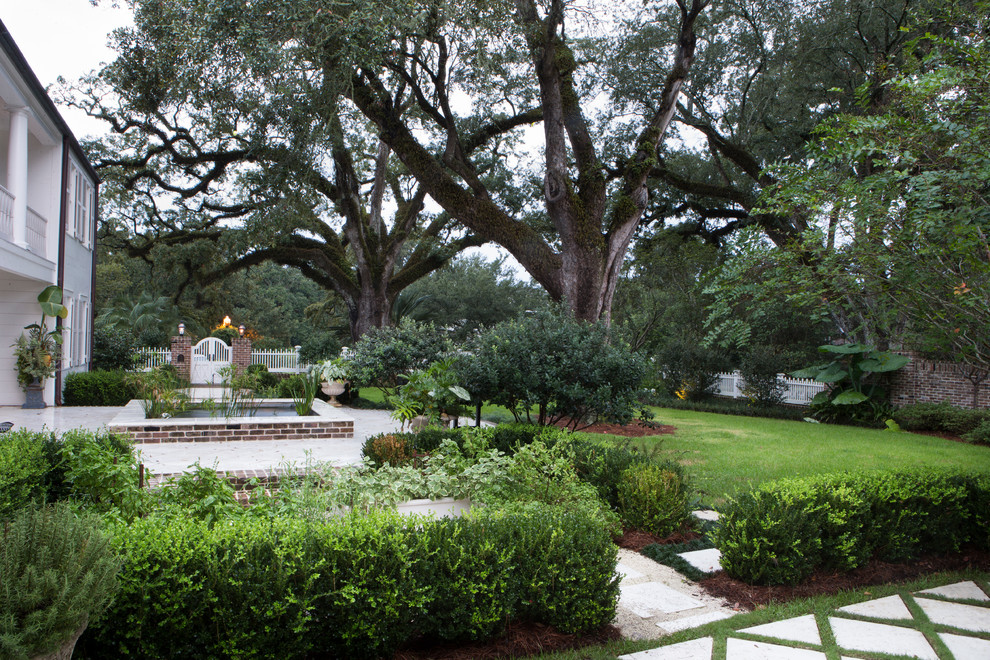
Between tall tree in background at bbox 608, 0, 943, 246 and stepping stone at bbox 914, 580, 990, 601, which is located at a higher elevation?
tall tree in background at bbox 608, 0, 943, 246

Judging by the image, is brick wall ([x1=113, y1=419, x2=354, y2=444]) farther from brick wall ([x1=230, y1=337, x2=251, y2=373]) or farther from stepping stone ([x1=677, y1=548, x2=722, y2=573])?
brick wall ([x1=230, y1=337, x2=251, y2=373])

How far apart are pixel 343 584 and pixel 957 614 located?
12.1ft

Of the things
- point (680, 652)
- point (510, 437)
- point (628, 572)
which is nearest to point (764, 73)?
point (510, 437)

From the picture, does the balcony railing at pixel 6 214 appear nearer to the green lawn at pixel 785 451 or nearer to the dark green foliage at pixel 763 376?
the green lawn at pixel 785 451

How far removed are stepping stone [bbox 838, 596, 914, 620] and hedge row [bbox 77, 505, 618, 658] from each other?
163 cm

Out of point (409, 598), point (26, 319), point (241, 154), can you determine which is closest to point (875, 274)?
point (409, 598)

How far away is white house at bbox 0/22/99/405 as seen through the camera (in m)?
9.86

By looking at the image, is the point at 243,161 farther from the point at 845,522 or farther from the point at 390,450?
the point at 845,522

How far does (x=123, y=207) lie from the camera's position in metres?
19.3

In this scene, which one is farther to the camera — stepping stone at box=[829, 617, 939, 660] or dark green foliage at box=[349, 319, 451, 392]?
dark green foliage at box=[349, 319, 451, 392]

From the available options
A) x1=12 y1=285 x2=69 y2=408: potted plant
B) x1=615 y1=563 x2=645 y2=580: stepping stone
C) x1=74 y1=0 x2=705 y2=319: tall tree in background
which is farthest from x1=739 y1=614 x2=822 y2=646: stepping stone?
x1=12 y1=285 x2=69 y2=408: potted plant

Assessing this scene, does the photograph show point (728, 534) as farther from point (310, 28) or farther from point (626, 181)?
point (626, 181)

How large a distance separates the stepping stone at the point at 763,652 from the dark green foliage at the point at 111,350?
1733cm

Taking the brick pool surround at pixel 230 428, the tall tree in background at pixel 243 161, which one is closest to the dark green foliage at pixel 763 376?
the tall tree in background at pixel 243 161
